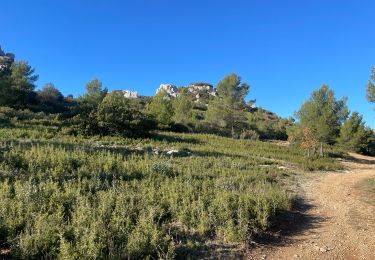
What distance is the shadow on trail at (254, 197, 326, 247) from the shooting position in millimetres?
6992

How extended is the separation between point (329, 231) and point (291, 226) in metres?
0.90

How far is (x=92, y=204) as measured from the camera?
7.34m

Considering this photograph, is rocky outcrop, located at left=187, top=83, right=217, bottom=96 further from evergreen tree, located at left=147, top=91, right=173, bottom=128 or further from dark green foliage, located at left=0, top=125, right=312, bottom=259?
dark green foliage, located at left=0, top=125, right=312, bottom=259

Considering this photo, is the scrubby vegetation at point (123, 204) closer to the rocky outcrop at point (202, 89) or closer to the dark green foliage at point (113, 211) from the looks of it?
the dark green foliage at point (113, 211)

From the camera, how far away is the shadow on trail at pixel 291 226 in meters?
6.99

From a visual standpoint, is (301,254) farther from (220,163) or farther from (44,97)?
(44,97)

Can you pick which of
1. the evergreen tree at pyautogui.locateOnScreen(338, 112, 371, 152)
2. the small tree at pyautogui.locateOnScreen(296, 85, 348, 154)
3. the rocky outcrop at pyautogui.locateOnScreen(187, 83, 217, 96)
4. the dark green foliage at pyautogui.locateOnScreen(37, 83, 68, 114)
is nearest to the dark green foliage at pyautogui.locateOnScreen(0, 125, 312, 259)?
the small tree at pyautogui.locateOnScreen(296, 85, 348, 154)

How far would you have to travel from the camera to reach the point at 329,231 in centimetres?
768

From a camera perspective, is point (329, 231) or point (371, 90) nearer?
point (329, 231)

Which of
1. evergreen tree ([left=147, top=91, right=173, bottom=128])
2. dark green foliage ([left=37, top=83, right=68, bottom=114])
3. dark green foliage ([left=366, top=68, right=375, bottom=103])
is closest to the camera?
dark green foliage ([left=366, top=68, right=375, bottom=103])

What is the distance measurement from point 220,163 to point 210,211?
28.0 feet

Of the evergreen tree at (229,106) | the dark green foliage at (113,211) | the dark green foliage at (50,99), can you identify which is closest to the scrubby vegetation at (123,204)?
the dark green foliage at (113,211)

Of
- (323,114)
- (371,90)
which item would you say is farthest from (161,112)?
(371,90)

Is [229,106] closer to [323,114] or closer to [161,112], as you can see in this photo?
[161,112]
